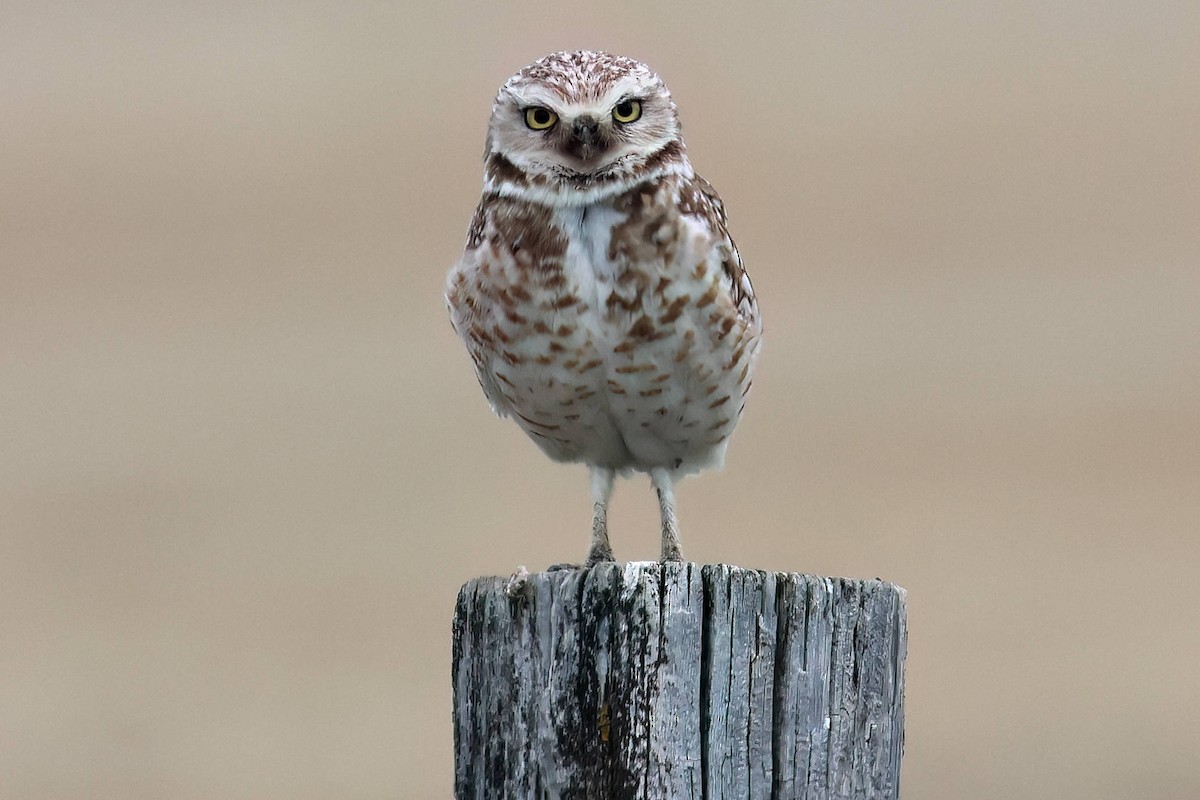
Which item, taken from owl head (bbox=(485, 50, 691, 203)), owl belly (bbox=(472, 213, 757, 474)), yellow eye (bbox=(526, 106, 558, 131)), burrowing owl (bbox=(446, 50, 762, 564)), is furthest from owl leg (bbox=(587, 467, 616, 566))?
yellow eye (bbox=(526, 106, 558, 131))

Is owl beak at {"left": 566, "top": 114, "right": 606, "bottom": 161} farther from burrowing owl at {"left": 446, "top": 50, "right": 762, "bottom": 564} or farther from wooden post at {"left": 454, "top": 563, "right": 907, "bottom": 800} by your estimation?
wooden post at {"left": 454, "top": 563, "right": 907, "bottom": 800}

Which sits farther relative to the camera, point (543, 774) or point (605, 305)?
point (605, 305)

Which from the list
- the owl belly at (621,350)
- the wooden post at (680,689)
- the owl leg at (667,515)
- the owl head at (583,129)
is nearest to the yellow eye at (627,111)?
the owl head at (583,129)

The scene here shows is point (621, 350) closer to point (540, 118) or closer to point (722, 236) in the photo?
point (722, 236)

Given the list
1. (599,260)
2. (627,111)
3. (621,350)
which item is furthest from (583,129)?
(621,350)

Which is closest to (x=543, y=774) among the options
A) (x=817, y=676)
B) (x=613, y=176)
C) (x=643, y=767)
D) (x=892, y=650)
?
(x=643, y=767)

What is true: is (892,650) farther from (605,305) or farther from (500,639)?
(605,305)

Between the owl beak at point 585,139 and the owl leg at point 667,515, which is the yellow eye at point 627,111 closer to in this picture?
the owl beak at point 585,139

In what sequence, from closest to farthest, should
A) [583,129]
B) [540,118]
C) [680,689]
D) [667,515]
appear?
[680,689] → [583,129] → [540,118] → [667,515]
